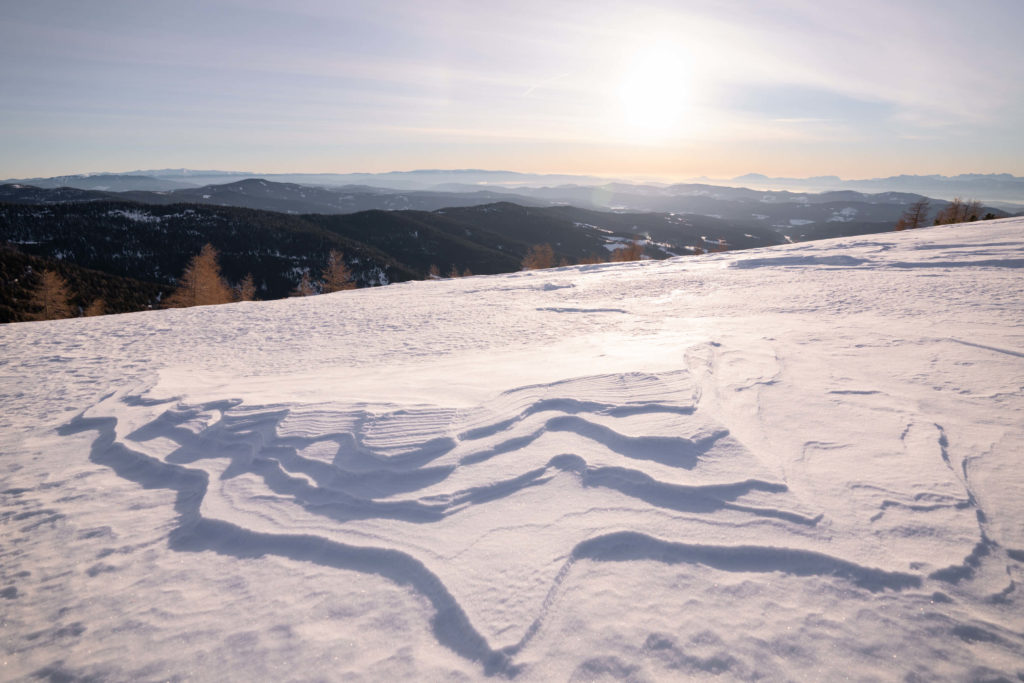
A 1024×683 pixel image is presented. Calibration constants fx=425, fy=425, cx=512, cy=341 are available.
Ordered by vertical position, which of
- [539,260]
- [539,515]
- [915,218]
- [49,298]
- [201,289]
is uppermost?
→ [915,218]

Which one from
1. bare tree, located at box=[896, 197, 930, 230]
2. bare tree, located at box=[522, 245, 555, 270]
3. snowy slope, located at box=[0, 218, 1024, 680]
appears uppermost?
bare tree, located at box=[896, 197, 930, 230]

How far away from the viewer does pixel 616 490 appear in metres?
2.89

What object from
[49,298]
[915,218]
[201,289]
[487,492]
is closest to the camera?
[487,492]

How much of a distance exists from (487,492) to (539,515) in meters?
0.42

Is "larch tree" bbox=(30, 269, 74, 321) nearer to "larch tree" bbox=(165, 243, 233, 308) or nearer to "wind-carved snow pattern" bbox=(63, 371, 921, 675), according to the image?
"larch tree" bbox=(165, 243, 233, 308)

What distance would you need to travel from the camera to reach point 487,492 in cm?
293

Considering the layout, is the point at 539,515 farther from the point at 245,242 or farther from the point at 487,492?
the point at 245,242

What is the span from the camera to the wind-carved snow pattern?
7.50ft

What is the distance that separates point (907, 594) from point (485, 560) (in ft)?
6.85

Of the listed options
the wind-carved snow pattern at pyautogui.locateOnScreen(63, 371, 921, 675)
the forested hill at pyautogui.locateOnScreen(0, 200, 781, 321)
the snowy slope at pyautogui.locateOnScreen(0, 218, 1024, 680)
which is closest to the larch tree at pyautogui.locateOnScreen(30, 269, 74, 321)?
the snowy slope at pyautogui.locateOnScreen(0, 218, 1024, 680)

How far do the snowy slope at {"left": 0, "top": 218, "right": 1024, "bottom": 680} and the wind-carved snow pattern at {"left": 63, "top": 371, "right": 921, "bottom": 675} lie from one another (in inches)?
0.7

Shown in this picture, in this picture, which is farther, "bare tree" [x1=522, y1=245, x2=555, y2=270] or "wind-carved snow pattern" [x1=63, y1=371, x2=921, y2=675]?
"bare tree" [x1=522, y1=245, x2=555, y2=270]

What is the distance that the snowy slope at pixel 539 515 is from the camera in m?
1.96

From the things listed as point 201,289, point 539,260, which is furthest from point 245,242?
point 539,260
